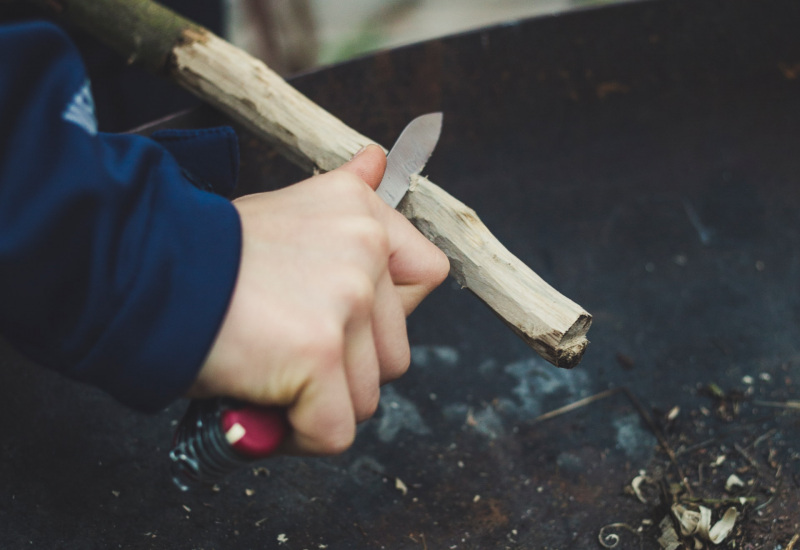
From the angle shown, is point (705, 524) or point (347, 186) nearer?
point (347, 186)

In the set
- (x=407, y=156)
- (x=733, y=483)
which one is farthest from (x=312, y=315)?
(x=733, y=483)

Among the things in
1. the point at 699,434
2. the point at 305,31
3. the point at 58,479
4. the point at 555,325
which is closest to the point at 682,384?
the point at 699,434

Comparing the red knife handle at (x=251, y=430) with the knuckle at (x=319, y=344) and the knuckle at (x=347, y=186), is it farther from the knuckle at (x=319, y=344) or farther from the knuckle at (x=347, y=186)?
the knuckle at (x=347, y=186)

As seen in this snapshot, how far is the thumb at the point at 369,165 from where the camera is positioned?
692 mm

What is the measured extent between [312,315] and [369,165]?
10.0 inches

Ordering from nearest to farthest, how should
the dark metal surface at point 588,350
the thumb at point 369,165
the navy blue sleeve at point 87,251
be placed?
the navy blue sleeve at point 87,251 → the thumb at point 369,165 → the dark metal surface at point 588,350

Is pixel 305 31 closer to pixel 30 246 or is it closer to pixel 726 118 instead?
pixel 726 118

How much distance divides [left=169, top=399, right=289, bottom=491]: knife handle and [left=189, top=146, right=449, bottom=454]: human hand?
0.01 meters

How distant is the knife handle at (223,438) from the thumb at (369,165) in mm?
276

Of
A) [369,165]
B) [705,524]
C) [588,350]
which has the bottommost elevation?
[588,350]

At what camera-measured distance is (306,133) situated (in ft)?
3.24

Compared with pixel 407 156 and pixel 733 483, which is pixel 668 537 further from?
pixel 407 156

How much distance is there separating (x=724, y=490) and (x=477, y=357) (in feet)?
1.53

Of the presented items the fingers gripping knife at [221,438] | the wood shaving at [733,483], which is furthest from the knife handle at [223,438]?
the wood shaving at [733,483]
